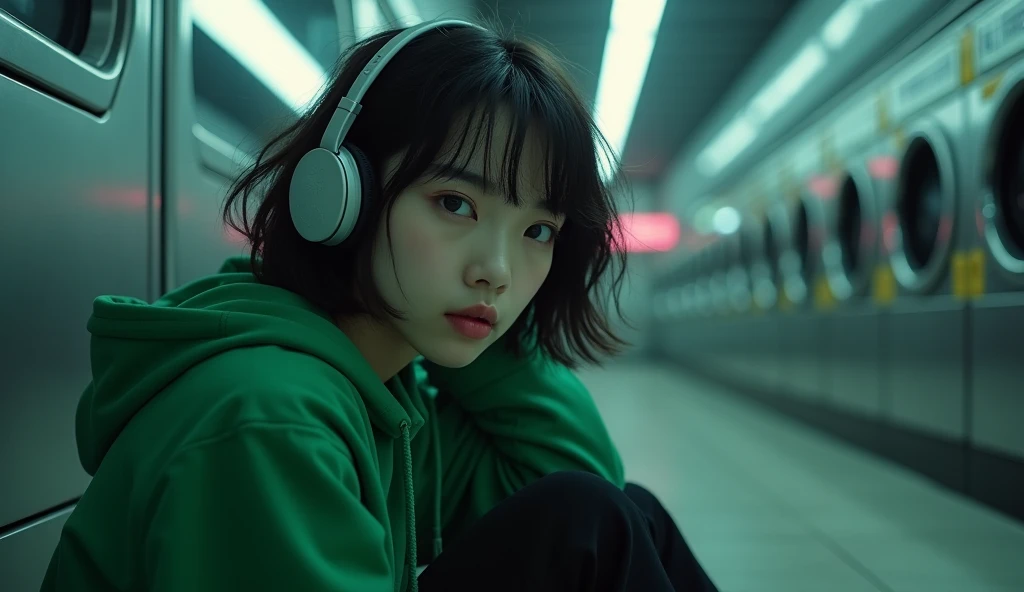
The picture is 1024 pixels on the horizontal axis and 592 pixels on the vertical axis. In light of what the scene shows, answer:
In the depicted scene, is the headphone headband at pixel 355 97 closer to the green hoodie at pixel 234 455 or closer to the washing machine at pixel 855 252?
the green hoodie at pixel 234 455

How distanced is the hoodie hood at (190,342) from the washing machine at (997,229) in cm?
214

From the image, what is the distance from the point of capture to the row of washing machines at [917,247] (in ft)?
7.48

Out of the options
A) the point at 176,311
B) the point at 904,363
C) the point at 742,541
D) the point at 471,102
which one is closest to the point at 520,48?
the point at 471,102

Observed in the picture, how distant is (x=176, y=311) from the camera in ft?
2.08

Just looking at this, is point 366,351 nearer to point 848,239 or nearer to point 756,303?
point 848,239

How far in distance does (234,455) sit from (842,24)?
394 cm

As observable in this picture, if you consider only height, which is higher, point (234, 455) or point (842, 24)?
point (842, 24)

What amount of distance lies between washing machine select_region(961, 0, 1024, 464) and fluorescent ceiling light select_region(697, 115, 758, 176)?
10.3ft

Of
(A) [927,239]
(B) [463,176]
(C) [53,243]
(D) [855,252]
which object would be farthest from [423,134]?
(D) [855,252]

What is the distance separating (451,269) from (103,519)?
0.35m

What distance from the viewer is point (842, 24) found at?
12.2ft

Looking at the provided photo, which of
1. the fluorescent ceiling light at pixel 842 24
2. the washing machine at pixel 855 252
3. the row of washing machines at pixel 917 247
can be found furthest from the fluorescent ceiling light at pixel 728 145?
the washing machine at pixel 855 252

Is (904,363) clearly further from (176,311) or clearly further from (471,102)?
(176,311)


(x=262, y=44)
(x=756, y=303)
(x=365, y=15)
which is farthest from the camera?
(x=756, y=303)
